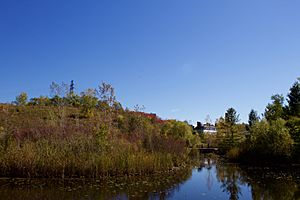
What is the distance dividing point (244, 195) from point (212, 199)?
148 centimetres

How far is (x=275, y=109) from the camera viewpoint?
32.0m

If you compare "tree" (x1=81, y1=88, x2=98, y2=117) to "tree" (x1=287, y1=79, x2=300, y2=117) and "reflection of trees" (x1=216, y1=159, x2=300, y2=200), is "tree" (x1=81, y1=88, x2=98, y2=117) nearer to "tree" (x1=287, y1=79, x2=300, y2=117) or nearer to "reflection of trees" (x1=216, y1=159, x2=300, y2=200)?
"reflection of trees" (x1=216, y1=159, x2=300, y2=200)

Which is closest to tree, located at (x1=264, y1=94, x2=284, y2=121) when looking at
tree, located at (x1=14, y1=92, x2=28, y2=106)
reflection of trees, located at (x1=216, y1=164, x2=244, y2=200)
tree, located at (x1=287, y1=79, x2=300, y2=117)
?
tree, located at (x1=287, y1=79, x2=300, y2=117)

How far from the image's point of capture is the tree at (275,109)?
101 ft

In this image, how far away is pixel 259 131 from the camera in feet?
71.7

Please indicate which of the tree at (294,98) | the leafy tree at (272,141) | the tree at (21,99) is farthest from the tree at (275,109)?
the tree at (21,99)

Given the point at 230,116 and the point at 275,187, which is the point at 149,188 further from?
the point at 230,116

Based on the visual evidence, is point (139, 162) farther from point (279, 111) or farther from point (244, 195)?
point (279, 111)

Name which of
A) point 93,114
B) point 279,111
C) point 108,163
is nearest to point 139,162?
point 108,163

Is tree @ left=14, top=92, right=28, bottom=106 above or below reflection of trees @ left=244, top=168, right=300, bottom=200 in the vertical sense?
above

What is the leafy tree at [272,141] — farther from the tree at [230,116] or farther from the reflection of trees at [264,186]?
the tree at [230,116]

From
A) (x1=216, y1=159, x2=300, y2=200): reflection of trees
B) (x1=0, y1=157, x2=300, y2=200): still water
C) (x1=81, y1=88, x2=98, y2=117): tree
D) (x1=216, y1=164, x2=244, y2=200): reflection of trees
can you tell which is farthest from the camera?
(x1=81, y1=88, x2=98, y2=117): tree

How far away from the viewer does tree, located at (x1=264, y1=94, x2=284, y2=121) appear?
3083cm

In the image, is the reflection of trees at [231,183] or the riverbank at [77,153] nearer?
the reflection of trees at [231,183]
